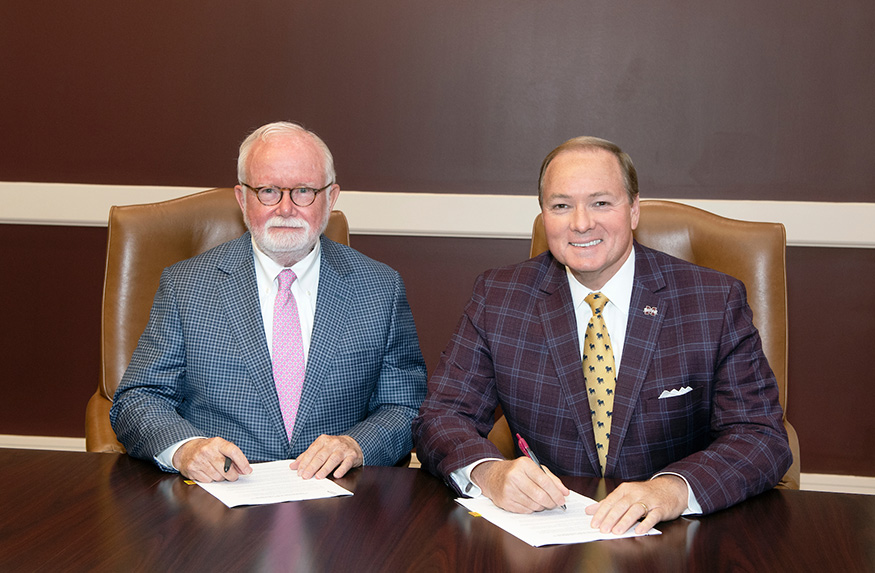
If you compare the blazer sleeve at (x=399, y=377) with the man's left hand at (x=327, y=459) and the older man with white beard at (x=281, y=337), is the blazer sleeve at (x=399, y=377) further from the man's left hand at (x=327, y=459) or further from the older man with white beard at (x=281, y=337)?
the man's left hand at (x=327, y=459)

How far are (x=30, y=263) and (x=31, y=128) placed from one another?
549mm

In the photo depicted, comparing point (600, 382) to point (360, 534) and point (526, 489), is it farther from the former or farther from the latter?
point (360, 534)

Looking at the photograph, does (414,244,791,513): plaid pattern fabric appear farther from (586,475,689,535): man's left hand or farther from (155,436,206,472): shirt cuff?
(155,436,206,472): shirt cuff

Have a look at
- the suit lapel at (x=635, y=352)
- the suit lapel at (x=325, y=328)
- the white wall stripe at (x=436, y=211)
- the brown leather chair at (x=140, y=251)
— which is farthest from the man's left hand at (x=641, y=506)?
the white wall stripe at (x=436, y=211)

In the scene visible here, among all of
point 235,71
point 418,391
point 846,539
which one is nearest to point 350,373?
point 418,391

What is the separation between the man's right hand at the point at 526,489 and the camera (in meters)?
1.38

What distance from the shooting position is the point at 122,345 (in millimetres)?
2309

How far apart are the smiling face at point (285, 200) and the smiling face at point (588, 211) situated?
643 millimetres

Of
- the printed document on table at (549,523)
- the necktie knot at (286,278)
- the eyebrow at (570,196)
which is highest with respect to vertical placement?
the eyebrow at (570,196)

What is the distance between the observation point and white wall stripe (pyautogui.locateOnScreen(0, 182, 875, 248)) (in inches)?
122

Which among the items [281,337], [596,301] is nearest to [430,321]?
[281,337]

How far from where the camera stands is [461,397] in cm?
186

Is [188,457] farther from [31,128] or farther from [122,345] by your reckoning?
[31,128]

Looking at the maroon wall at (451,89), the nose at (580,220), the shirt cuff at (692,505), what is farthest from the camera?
the maroon wall at (451,89)
